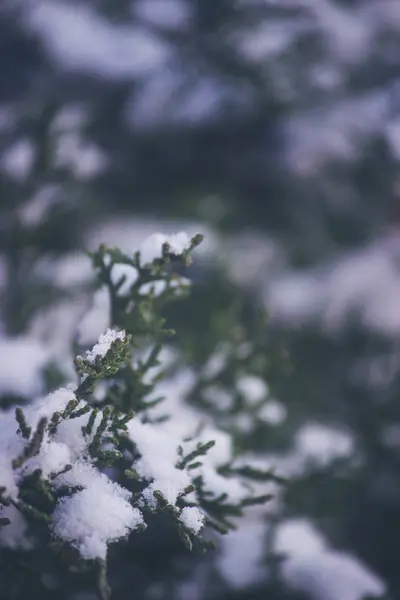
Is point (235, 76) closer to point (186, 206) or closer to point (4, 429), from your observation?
point (186, 206)

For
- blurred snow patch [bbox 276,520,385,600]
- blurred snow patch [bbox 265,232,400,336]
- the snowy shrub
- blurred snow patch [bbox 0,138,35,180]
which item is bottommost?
the snowy shrub

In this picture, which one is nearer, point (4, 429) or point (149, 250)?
point (4, 429)

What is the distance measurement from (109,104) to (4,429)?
9.43 ft

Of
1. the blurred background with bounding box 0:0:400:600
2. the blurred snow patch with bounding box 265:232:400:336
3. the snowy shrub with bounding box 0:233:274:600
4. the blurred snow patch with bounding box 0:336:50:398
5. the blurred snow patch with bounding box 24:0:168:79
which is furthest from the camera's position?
the blurred snow patch with bounding box 265:232:400:336

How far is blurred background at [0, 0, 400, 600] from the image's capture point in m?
2.94

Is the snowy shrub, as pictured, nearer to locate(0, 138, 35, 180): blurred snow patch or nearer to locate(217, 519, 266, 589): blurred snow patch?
locate(217, 519, 266, 589): blurred snow patch

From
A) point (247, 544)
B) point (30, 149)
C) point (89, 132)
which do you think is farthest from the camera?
point (89, 132)

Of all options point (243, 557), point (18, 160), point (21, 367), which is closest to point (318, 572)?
point (243, 557)

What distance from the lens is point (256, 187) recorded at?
4176 mm

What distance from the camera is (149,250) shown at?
1.96 meters

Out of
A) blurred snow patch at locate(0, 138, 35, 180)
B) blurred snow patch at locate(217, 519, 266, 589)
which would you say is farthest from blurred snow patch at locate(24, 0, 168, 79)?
blurred snow patch at locate(217, 519, 266, 589)

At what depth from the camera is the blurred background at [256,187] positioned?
294 centimetres

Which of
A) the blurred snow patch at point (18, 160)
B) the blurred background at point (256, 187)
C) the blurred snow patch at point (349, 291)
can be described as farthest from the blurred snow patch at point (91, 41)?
the blurred snow patch at point (349, 291)

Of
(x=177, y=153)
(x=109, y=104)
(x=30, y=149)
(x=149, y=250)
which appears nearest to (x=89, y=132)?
(x=109, y=104)
